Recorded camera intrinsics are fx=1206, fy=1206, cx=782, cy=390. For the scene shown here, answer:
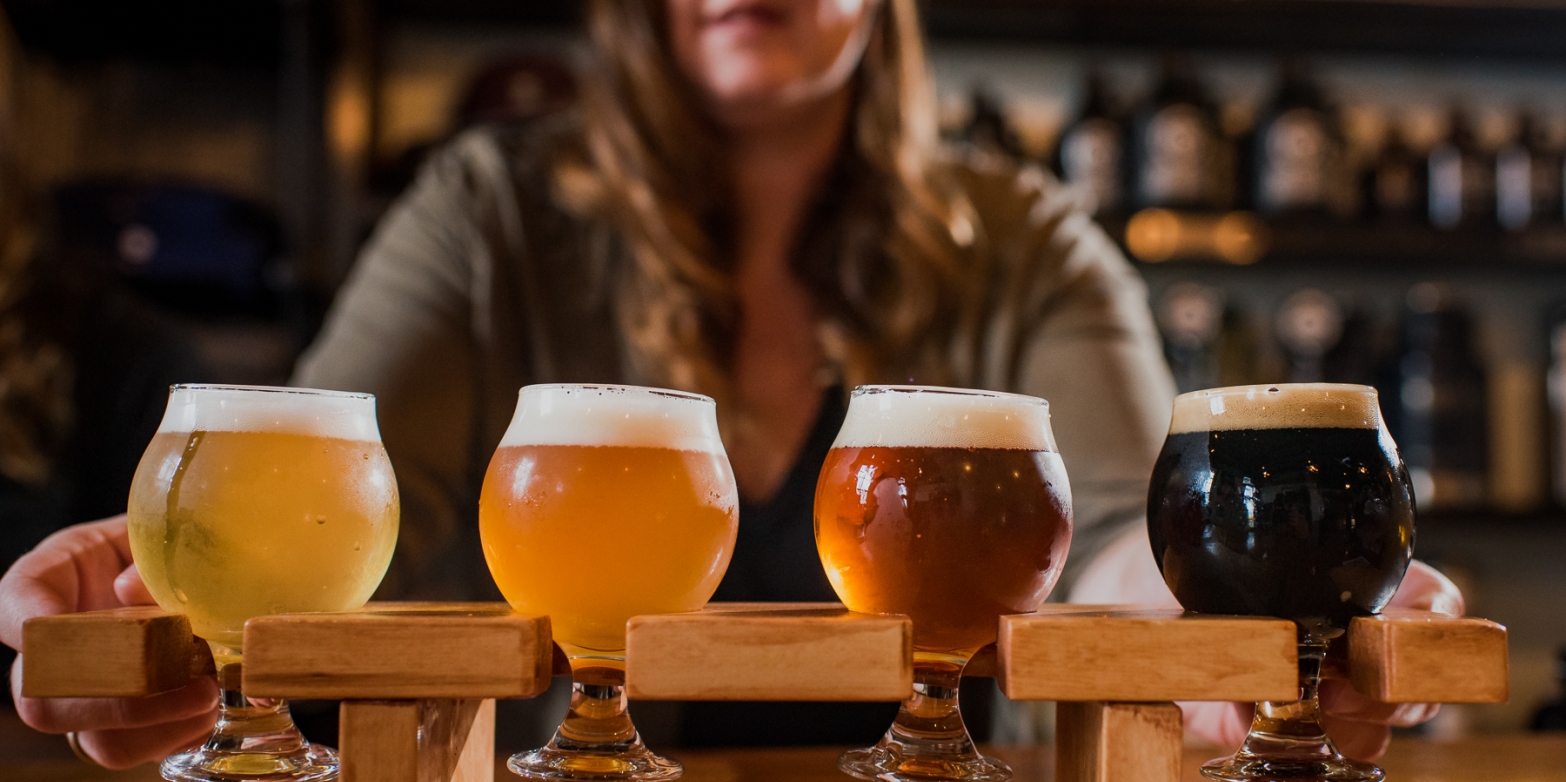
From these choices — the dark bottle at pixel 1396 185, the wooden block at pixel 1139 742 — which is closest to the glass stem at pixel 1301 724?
the wooden block at pixel 1139 742

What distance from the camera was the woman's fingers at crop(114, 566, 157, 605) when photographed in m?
0.83

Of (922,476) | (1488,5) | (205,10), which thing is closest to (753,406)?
(922,476)

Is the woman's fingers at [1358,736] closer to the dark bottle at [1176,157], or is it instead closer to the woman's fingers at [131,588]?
the woman's fingers at [131,588]

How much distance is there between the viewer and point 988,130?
2.74 m

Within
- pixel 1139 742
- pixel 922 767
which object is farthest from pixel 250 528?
pixel 1139 742

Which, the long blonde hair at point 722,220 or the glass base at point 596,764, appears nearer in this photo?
the glass base at point 596,764

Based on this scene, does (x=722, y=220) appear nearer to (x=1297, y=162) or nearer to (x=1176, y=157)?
(x=1176, y=157)

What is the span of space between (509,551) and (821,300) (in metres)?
1.03

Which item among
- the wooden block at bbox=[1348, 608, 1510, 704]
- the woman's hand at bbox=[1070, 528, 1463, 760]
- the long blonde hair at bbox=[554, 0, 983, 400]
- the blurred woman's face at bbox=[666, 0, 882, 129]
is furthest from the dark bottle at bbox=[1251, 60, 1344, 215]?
the wooden block at bbox=[1348, 608, 1510, 704]

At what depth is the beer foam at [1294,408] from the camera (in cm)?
74

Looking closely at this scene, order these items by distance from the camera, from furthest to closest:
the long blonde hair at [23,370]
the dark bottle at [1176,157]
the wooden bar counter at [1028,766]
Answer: the dark bottle at [1176,157] < the long blonde hair at [23,370] < the wooden bar counter at [1028,766]

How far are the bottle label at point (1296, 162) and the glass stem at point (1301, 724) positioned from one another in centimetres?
204

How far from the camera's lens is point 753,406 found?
1694 mm

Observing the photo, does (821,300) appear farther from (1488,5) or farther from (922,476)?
(1488,5)
